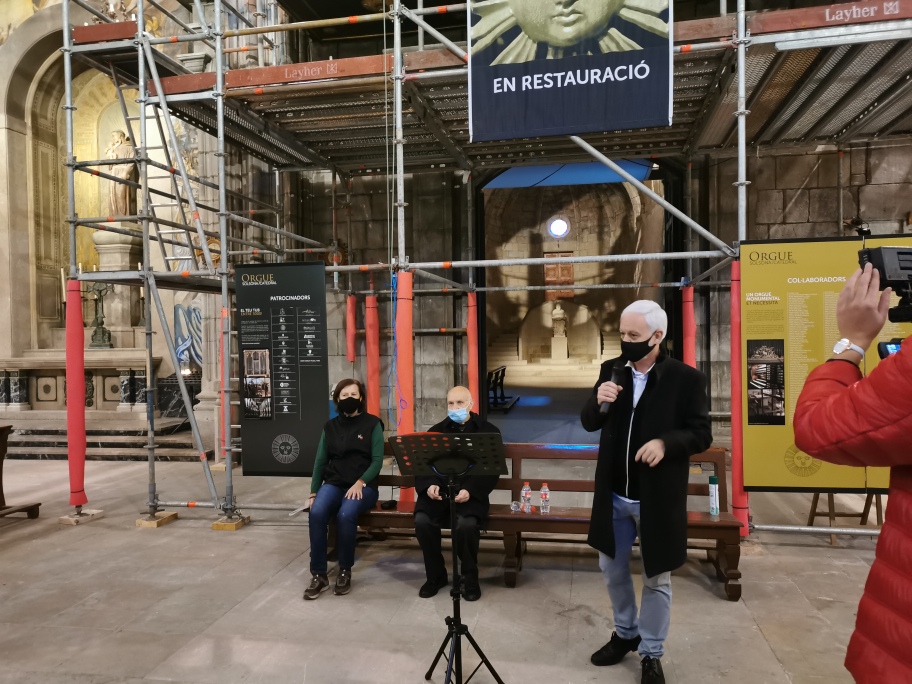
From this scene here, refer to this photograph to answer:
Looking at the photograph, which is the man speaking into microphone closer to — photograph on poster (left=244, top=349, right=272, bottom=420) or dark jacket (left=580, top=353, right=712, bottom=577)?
dark jacket (left=580, top=353, right=712, bottom=577)

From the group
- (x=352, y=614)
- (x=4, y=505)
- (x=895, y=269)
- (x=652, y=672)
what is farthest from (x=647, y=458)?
(x=4, y=505)

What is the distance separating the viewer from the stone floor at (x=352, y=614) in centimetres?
374

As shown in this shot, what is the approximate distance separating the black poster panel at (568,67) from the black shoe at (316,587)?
4.09m

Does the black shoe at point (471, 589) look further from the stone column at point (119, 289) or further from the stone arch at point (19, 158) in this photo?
the stone arch at point (19, 158)

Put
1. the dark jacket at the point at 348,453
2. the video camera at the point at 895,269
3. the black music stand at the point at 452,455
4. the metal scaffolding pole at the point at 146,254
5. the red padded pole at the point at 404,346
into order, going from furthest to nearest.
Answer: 1. the metal scaffolding pole at the point at 146,254
2. the red padded pole at the point at 404,346
3. the dark jacket at the point at 348,453
4. the black music stand at the point at 452,455
5. the video camera at the point at 895,269

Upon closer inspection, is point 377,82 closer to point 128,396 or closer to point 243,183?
point 243,183

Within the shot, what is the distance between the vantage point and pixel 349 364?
10570mm

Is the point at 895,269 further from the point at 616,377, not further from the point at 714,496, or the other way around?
the point at 714,496

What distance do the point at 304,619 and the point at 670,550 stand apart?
103 inches

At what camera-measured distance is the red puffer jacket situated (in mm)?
1396

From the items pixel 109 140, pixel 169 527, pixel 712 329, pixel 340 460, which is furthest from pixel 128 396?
pixel 712 329

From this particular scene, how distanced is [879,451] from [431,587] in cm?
386

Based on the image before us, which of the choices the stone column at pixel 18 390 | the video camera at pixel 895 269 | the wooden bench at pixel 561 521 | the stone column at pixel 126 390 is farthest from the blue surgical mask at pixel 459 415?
the stone column at pixel 18 390

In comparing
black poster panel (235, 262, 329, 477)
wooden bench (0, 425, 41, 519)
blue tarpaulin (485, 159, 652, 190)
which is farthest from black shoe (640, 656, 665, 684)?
blue tarpaulin (485, 159, 652, 190)
